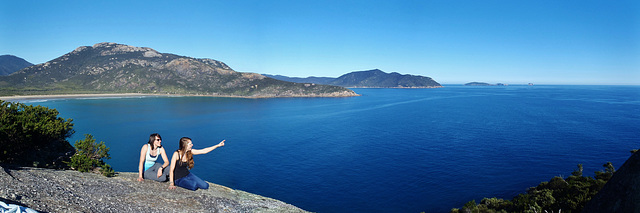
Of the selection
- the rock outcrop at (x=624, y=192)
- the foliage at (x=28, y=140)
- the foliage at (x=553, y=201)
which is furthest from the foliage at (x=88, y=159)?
the foliage at (x=553, y=201)

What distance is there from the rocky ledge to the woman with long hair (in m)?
0.39

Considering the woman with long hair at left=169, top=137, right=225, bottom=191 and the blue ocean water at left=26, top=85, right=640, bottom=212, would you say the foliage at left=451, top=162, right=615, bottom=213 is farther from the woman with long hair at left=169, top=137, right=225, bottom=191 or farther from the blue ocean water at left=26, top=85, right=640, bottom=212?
the woman with long hair at left=169, top=137, right=225, bottom=191

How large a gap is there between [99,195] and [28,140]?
12.0 m

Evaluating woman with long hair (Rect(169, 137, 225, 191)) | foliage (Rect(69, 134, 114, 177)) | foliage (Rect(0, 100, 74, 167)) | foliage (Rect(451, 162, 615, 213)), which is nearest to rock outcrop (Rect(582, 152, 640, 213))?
woman with long hair (Rect(169, 137, 225, 191))

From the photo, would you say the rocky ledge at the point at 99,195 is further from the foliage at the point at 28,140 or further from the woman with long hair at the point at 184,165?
the foliage at the point at 28,140

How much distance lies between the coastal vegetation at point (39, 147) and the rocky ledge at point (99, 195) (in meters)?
2.39

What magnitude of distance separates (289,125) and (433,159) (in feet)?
190

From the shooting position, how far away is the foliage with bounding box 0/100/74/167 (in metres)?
20.0

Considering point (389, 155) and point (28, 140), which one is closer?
point (28, 140)

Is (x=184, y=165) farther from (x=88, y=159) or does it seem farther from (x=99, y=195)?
(x=88, y=159)

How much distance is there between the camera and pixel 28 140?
2173cm

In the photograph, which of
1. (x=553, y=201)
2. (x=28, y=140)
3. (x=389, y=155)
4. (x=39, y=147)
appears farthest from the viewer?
(x=389, y=155)

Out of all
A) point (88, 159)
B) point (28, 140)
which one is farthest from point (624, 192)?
point (28, 140)

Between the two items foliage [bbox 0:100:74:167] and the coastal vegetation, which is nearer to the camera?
the coastal vegetation
